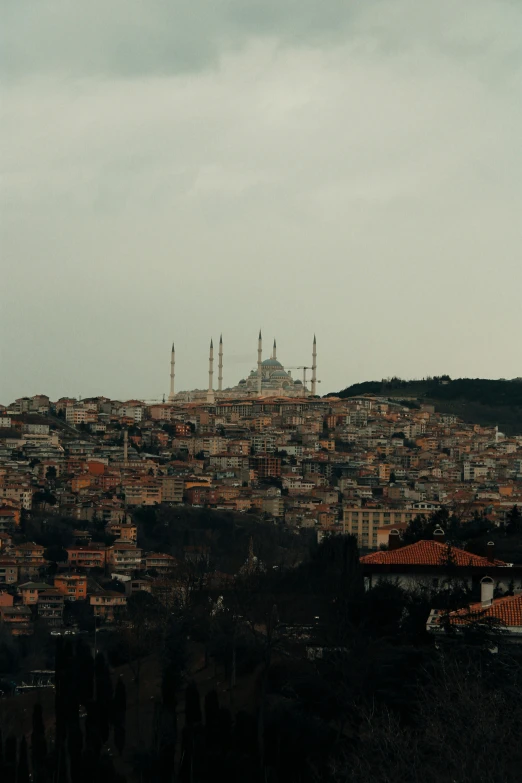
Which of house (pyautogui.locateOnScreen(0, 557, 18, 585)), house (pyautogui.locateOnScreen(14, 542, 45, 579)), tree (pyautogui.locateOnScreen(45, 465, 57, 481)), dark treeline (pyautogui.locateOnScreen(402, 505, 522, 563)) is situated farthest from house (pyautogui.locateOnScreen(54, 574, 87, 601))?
tree (pyautogui.locateOnScreen(45, 465, 57, 481))

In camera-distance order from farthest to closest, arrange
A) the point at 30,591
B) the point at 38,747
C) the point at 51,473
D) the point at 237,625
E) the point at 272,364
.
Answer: the point at 272,364 < the point at 51,473 < the point at 30,591 < the point at 237,625 < the point at 38,747

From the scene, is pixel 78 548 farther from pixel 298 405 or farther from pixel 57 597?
pixel 298 405

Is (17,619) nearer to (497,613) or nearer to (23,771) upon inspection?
(23,771)

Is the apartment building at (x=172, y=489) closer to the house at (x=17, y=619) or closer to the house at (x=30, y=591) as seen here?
the house at (x=30, y=591)

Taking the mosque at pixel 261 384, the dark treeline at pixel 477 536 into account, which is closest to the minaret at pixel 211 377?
the mosque at pixel 261 384

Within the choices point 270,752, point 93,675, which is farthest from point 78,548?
point 270,752

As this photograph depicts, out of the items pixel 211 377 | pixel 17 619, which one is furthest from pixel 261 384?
pixel 17 619
